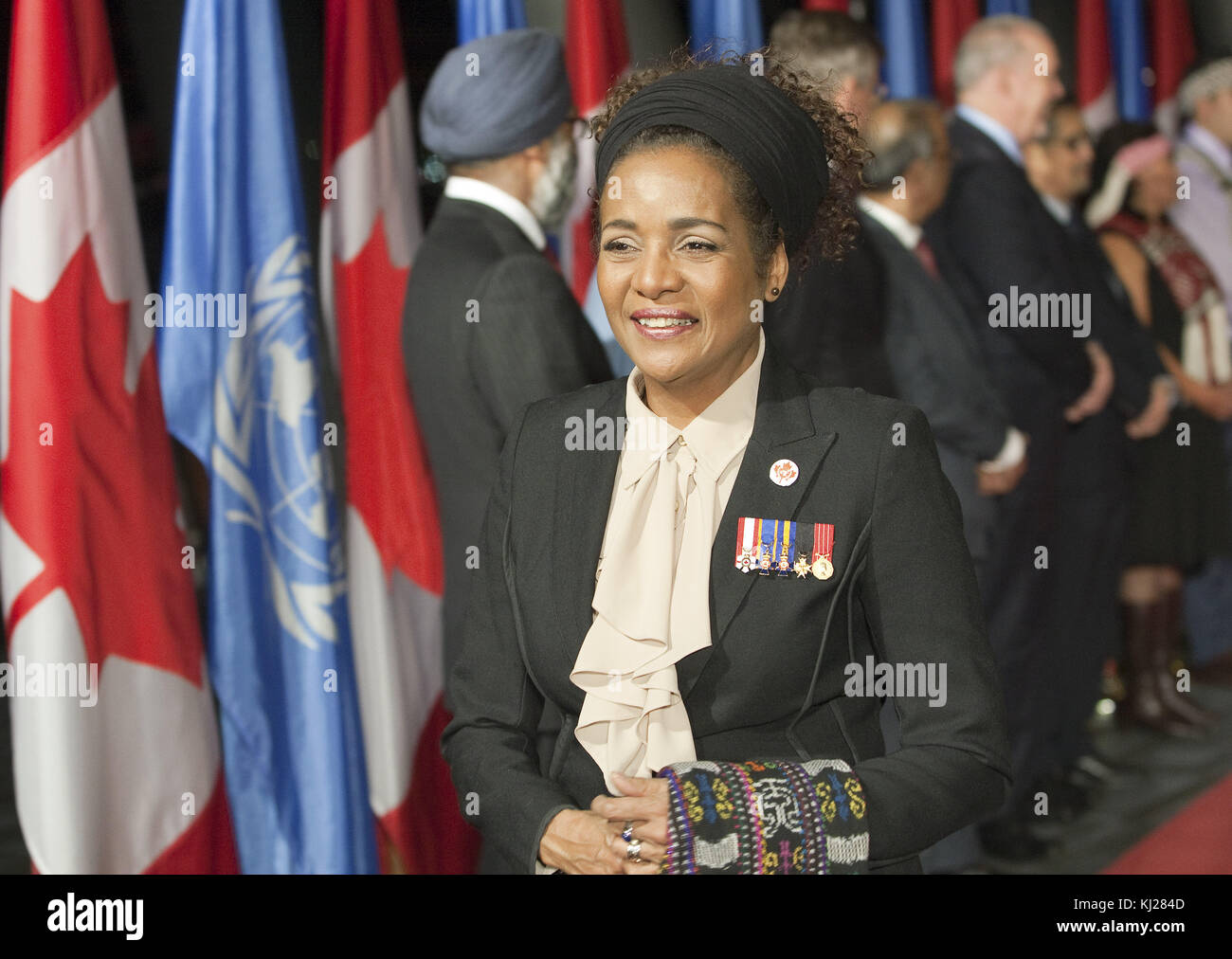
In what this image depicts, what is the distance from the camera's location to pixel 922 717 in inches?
63.8

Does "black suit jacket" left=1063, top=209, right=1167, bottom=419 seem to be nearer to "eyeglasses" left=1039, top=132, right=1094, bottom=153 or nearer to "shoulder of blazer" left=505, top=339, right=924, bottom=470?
"eyeglasses" left=1039, top=132, right=1094, bottom=153

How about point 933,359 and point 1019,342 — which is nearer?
point 933,359

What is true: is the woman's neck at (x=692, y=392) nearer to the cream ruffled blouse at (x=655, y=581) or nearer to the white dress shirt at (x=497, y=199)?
the cream ruffled blouse at (x=655, y=581)

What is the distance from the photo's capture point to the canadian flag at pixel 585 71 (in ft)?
11.5

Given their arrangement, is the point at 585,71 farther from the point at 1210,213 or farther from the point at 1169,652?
the point at 1169,652

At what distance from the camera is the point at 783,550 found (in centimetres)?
163

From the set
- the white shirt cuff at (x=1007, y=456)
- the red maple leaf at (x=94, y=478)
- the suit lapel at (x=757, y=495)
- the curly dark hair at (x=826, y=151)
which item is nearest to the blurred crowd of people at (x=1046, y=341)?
the white shirt cuff at (x=1007, y=456)

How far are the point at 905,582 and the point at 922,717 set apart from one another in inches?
6.5

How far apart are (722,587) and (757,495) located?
0.39 ft

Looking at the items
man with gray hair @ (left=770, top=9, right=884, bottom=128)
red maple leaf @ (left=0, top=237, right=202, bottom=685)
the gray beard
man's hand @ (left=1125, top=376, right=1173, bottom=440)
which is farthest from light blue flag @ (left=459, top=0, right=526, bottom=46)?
man's hand @ (left=1125, top=376, right=1173, bottom=440)

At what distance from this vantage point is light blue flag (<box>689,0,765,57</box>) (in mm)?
3568

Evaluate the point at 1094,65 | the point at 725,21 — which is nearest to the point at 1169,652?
the point at 1094,65

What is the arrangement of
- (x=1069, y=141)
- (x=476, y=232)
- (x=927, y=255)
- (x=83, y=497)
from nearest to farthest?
(x=83, y=497), (x=476, y=232), (x=927, y=255), (x=1069, y=141)

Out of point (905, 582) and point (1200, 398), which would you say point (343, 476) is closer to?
point (905, 582)
